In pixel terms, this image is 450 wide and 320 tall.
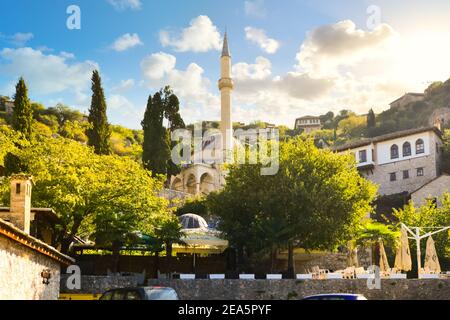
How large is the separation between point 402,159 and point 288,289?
41.1 metres

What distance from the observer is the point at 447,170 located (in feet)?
225

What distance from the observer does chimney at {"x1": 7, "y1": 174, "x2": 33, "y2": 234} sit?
2144 centimetres

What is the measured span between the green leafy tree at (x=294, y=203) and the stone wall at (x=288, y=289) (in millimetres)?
4931

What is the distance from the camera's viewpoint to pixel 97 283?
100 ft

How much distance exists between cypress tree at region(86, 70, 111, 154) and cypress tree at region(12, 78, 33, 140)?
985 centimetres

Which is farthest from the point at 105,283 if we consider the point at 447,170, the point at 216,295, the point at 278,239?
the point at 447,170

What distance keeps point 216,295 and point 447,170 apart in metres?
45.1

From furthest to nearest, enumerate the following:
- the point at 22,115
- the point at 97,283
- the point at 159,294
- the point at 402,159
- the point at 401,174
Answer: the point at 402,159, the point at 401,174, the point at 22,115, the point at 97,283, the point at 159,294

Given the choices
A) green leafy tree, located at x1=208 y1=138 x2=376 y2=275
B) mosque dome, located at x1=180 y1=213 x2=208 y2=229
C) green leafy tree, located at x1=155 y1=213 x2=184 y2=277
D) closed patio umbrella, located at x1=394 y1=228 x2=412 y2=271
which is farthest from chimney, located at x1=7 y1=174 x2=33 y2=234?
mosque dome, located at x1=180 y1=213 x2=208 y2=229

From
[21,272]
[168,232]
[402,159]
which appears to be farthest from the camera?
[402,159]

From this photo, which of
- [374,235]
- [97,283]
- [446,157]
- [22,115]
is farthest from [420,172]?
[97,283]

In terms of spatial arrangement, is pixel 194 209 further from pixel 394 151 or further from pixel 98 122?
pixel 394 151

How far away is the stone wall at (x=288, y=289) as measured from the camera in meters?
31.5
